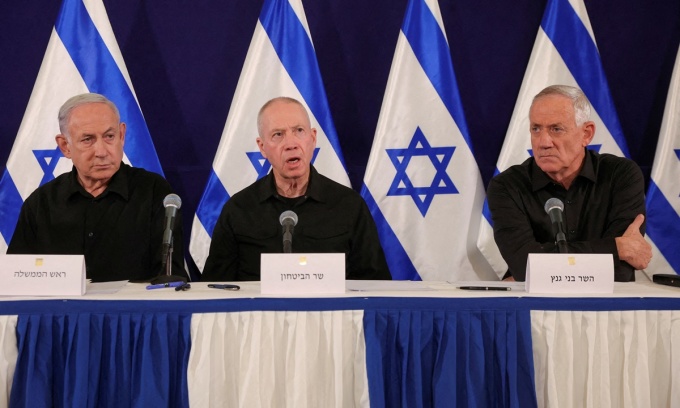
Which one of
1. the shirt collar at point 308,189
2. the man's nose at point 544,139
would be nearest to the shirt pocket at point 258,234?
the shirt collar at point 308,189

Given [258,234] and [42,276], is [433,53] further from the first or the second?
[42,276]

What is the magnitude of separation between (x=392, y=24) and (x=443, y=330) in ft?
8.41

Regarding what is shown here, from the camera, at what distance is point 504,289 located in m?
2.48

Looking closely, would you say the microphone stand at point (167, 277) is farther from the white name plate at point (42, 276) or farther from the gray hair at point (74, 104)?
the gray hair at point (74, 104)

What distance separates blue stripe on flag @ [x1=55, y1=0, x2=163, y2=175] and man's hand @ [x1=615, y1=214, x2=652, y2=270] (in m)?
2.30

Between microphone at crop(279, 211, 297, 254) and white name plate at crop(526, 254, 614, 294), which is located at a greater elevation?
microphone at crop(279, 211, 297, 254)

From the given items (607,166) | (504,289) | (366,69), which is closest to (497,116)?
(366,69)

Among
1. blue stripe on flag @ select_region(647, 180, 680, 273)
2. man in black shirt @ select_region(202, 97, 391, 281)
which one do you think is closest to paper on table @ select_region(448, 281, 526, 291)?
man in black shirt @ select_region(202, 97, 391, 281)

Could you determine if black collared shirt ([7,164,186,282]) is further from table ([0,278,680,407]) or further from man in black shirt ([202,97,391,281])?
table ([0,278,680,407])

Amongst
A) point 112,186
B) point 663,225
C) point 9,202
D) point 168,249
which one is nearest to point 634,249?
point 663,225

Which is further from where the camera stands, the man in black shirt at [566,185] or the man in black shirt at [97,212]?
the man in black shirt at [97,212]

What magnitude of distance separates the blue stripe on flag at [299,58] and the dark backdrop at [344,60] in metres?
0.32

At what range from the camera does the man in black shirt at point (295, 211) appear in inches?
136

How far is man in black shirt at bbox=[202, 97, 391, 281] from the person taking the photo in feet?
11.3
